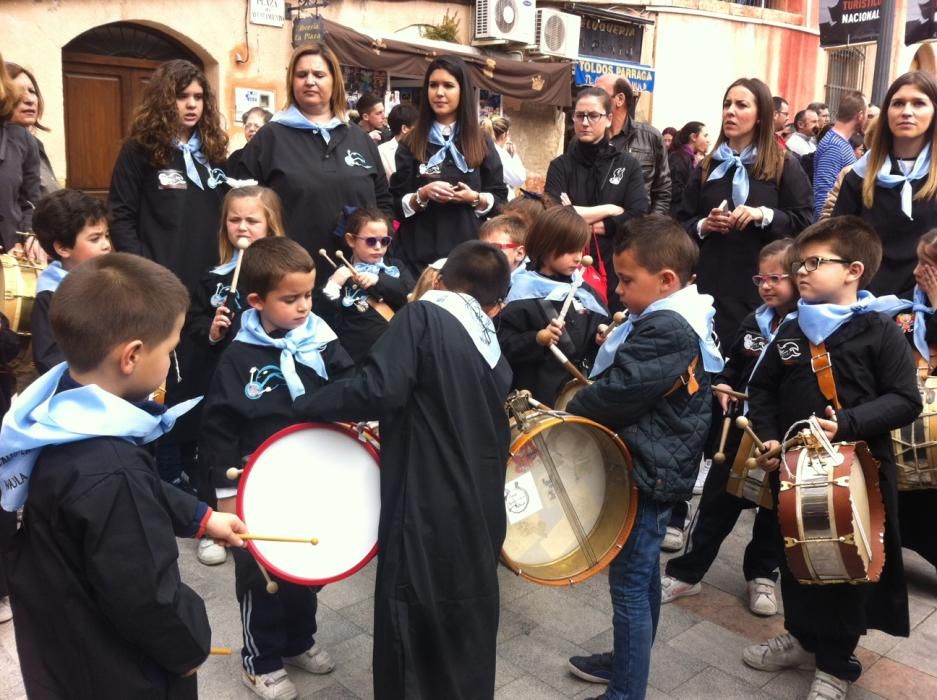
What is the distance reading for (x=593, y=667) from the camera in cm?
323

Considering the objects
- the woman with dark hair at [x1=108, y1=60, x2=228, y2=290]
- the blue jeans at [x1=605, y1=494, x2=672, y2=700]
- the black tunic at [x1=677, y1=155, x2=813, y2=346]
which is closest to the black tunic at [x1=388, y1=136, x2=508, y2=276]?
the woman with dark hair at [x1=108, y1=60, x2=228, y2=290]

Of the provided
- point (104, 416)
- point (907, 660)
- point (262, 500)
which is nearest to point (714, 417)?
point (907, 660)

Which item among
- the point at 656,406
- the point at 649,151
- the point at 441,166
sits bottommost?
the point at 656,406

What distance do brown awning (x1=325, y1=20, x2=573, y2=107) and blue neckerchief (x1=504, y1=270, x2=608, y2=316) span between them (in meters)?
6.35

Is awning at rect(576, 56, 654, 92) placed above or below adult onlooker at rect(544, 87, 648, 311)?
above

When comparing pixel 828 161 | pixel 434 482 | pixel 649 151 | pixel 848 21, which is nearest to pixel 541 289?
pixel 434 482

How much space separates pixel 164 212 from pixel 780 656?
325 centimetres

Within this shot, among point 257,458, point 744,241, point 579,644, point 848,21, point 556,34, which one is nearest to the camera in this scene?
point 257,458

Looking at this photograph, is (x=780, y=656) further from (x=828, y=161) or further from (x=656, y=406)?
(x=828, y=161)

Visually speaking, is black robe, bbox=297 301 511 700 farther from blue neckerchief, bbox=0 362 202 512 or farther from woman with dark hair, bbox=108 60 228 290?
woman with dark hair, bbox=108 60 228 290

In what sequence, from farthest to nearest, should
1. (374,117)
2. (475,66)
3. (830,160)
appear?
(475,66)
(374,117)
(830,160)

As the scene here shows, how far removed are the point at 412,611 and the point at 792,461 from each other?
4.08 ft

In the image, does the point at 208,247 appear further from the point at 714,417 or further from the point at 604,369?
the point at 714,417

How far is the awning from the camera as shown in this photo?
14.9 meters
